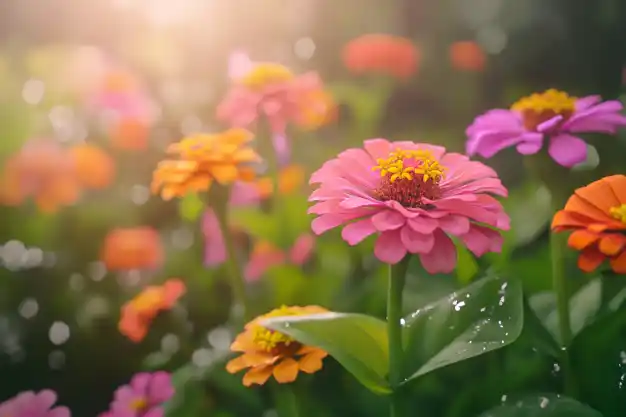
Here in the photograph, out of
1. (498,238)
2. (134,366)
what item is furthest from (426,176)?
(134,366)

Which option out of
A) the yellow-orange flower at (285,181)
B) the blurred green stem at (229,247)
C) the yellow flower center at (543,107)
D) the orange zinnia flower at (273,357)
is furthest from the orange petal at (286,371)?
the yellow flower center at (543,107)

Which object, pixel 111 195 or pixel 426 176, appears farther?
pixel 111 195

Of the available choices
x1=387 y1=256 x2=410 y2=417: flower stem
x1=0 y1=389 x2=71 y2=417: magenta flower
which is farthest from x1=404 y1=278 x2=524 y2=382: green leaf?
x1=0 y1=389 x2=71 y2=417: magenta flower

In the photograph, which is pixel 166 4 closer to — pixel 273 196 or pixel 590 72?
pixel 273 196

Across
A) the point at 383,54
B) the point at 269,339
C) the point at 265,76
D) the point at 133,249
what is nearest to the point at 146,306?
the point at 133,249

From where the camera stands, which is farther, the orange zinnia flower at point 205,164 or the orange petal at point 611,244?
the orange zinnia flower at point 205,164

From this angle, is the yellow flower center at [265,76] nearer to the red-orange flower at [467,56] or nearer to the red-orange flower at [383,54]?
the red-orange flower at [383,54]

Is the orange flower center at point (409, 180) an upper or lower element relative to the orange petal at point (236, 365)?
upper
